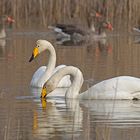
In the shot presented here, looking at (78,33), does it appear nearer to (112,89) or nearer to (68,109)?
(112,89)

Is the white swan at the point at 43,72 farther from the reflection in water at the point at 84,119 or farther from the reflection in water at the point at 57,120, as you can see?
the reflection in water at the point at 57,120

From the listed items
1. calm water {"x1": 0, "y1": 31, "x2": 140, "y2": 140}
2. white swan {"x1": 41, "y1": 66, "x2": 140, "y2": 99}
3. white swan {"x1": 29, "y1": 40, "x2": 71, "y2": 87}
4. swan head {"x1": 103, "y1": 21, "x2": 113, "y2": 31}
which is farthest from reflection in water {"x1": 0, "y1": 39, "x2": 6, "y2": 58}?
white swan {"x1": 41, "y1": 66, "x2": 140, "y2": 99}

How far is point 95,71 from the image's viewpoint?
16.2m

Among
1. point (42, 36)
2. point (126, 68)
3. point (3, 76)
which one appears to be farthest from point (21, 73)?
point (42, 36)

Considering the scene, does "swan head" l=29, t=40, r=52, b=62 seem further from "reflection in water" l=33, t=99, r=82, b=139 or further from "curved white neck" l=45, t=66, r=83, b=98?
"reflection in water" l=33, t=99, r=82, b=139

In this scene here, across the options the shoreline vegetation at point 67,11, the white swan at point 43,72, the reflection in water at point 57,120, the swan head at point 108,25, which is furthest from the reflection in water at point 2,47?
the reflection in water at point 57,120

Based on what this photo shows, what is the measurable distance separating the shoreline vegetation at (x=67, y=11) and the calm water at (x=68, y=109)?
812 cm

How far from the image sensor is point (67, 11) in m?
29.8

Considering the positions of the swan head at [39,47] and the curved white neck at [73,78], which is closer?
the curved white neck at [73,78]

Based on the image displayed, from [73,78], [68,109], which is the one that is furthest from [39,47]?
[68,109]

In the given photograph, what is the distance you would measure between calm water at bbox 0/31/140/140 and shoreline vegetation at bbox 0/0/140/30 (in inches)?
320

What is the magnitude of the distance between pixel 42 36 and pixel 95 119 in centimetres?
1744

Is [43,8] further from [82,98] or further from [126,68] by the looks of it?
[82,98]

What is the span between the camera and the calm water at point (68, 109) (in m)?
9.35
